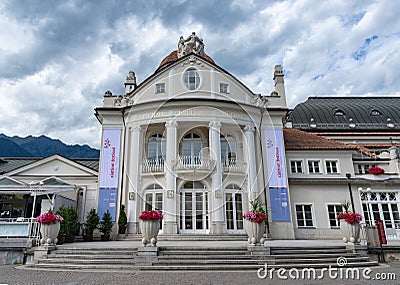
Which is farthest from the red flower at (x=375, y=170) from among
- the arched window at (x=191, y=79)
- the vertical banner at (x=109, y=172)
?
the vertical banner at (x=109, y=172)

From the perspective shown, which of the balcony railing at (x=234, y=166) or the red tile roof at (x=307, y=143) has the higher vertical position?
the red tile roof at (x=307, y=143)

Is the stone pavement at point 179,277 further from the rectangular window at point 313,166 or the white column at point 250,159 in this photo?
the rectangular window at point 313,166

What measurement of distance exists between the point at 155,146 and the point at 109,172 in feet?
11.8

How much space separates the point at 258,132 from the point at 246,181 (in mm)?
3875

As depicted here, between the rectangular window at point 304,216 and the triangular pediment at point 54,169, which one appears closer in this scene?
the rectangular window at point 304,216

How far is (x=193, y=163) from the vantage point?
1848 centimetres

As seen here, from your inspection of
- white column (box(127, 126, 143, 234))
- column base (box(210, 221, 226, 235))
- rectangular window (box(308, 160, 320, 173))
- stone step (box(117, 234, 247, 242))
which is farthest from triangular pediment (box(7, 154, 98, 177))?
rectangular window (box(308, 160, 320, 173))

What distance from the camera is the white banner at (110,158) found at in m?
19.3

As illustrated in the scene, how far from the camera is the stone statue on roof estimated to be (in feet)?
78.2

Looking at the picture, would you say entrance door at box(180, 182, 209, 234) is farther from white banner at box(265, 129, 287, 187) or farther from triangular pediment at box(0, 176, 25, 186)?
triangular pediment at box(0, 176, 25, 186)

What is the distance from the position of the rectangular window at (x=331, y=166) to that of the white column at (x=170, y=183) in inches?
452

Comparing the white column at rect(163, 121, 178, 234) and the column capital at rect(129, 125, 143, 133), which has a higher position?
the column capital at rect(129, 125, 143, 133)

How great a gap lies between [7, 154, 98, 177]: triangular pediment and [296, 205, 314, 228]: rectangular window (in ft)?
47.4

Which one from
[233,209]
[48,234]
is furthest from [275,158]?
[48,234]
